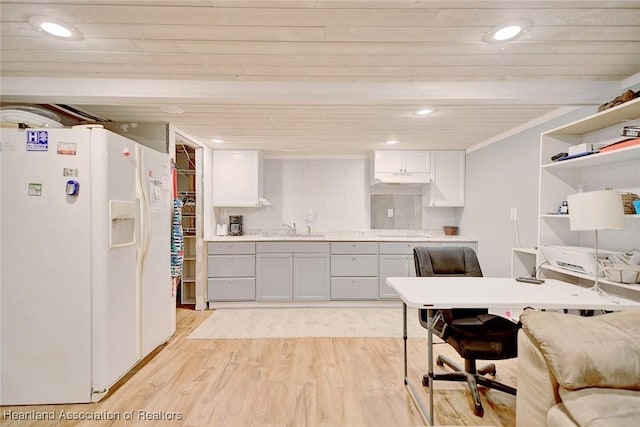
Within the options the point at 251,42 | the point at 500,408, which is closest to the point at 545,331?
the point at 500,408

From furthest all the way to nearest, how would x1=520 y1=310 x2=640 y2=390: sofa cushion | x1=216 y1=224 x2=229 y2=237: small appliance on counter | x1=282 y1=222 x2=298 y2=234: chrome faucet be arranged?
x1=282 y1=222 x2=298 y2=234: chrome faucet < x1=216 y1=224 x2=229 y2=237: small appliance on counter < x1=520 y1=310 x2=640 y2=390: sofa cushion

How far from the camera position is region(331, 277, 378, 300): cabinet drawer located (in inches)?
157

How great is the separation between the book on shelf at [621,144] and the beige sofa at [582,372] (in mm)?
986

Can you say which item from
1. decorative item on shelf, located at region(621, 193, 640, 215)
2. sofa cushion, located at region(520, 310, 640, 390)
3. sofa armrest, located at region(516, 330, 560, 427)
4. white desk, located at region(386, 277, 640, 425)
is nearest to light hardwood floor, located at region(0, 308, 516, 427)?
white desk, located at region(386, 277, 640, 425)

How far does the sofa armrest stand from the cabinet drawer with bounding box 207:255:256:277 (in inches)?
122

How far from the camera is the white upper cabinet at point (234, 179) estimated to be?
13.8ft

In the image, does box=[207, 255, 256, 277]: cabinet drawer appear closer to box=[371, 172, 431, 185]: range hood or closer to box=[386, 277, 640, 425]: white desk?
box=[371, 172, 431, 185]: range hood

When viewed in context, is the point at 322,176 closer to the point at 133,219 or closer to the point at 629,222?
the point at 133,219

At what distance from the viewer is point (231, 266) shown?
3924mm

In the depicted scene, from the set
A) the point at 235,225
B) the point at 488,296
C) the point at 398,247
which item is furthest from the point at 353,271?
the point at 488,296

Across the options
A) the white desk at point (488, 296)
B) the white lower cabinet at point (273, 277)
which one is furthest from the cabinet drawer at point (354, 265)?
the white desk at point (488, 296)

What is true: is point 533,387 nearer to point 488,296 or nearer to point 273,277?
point 488,296

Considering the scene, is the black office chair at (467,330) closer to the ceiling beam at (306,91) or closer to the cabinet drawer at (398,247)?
the ceiling beam at (306,91)

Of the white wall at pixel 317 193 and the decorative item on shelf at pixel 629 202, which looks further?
the white wall at pixel 317 193
